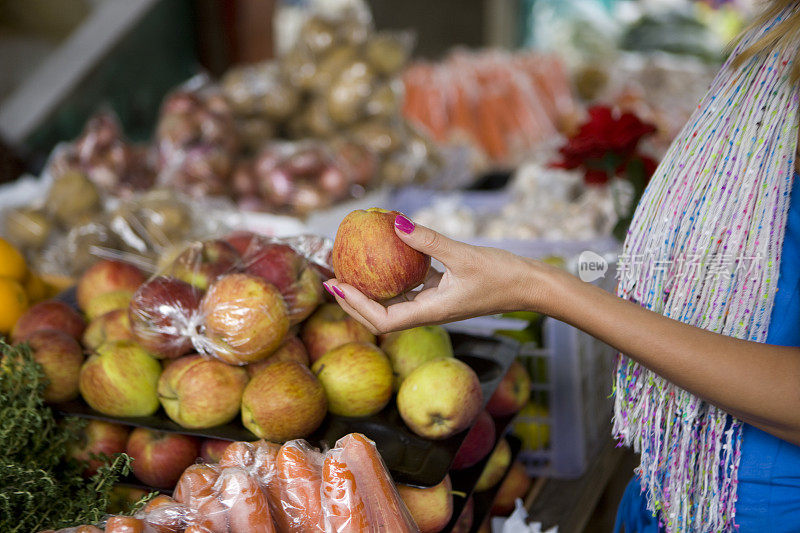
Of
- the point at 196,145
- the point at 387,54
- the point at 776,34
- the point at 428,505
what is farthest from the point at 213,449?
the point at 387,54

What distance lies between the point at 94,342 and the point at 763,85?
1.36m

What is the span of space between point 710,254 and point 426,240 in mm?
487

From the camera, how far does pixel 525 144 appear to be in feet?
15.1

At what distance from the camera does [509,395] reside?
151 cm

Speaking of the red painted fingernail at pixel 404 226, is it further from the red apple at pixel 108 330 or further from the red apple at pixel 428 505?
the red apple at pixel 108 330

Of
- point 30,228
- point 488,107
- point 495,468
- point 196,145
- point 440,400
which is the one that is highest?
point 488,107

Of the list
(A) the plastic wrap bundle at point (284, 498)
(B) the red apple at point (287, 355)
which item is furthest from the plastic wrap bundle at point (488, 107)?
(A) the plastic wrap bundle at point (284, 498)

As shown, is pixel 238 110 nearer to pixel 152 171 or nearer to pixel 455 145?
pixel 152 171

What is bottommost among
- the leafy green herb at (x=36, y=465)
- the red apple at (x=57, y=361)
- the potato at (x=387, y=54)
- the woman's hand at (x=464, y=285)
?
the leafy green herb at (x=36, y=465)

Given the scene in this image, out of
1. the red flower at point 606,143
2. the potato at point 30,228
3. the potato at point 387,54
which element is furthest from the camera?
the potato at point 387,54

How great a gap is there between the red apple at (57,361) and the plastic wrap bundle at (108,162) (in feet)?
5.02

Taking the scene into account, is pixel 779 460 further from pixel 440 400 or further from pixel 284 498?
pixel 284 498

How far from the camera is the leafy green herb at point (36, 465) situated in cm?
110

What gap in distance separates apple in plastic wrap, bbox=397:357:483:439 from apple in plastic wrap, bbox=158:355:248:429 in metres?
0.31
